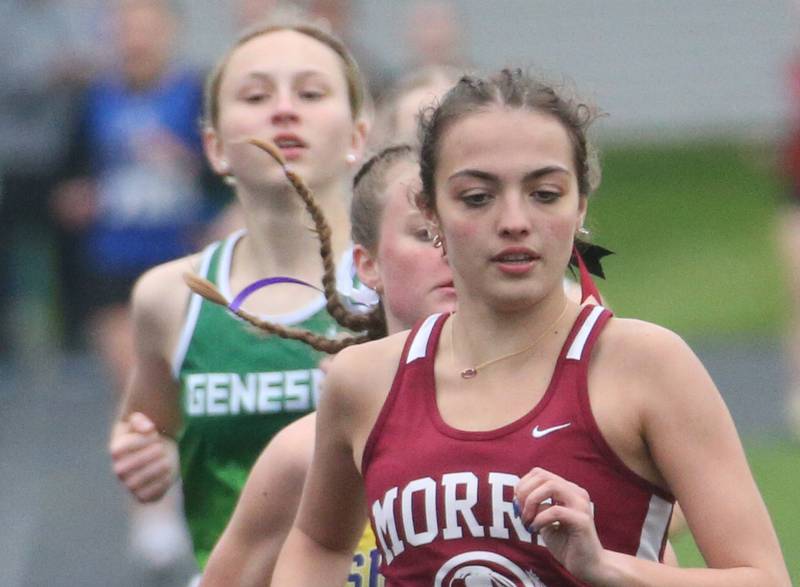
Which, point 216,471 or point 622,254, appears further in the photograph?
point 622,254

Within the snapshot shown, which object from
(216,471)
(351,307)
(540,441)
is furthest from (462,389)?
(216,471)

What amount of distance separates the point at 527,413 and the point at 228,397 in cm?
196

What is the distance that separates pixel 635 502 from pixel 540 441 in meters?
0.17

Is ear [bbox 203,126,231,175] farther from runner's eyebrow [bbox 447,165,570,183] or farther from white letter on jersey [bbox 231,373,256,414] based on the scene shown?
runner's eyebrow [bbox 447,165,570,183]

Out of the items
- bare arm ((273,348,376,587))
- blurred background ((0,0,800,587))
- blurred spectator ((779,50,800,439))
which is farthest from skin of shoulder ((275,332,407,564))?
blurred spectator ((779,50,800,439))

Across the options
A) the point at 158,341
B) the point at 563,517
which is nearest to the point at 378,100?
the point at 158,341

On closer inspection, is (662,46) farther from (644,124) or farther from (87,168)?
(87,168)

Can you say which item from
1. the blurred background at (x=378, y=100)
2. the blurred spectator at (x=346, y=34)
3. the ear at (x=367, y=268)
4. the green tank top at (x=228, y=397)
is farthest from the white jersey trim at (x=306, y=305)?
the blurred spectator at (x=346, y=34)

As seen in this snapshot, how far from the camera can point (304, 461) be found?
3834mm

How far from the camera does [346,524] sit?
11.7 feet

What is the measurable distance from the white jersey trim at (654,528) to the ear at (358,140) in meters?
2.13

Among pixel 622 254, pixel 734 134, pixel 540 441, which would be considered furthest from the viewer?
pixel 734 134

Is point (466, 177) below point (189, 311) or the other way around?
below

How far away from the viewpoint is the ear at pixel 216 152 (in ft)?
17.2
